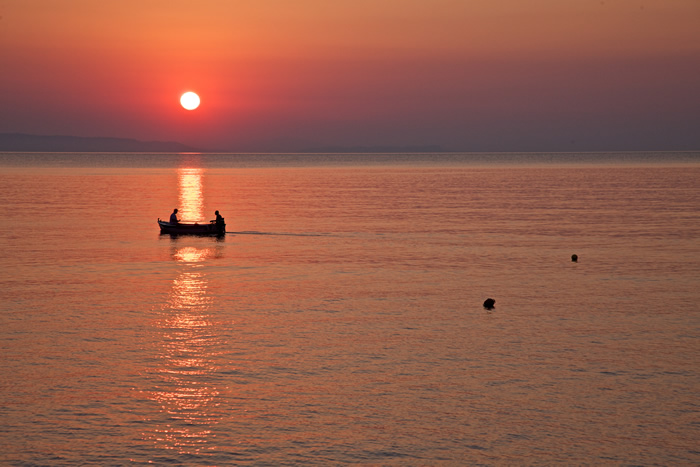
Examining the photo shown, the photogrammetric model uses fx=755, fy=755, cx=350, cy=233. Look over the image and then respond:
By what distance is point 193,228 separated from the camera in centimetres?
6438

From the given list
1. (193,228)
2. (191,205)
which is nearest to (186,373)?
(193,228)

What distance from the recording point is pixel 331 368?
25.1 metres

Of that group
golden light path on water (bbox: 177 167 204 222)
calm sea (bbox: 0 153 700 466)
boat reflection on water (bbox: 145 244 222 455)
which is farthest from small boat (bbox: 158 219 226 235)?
boat reflection on water (bbox: 145 244 222 455)

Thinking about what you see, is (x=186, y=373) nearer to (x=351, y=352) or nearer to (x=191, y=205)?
(x=351, y=352)

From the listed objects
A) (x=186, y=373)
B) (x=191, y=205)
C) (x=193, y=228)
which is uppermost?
(x=191, y=205)

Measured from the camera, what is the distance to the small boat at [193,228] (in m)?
63.3

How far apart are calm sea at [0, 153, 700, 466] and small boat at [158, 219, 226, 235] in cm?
504

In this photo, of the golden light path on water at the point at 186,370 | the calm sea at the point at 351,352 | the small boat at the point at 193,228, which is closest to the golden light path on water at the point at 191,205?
the small boat at the point at 193,228

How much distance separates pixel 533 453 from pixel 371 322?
1355 centimetres

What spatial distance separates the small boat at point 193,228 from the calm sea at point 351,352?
504 cm

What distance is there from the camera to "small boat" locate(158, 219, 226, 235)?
63.3m

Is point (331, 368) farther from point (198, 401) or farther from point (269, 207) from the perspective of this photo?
point (269, 207)

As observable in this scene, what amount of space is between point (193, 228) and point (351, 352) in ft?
131

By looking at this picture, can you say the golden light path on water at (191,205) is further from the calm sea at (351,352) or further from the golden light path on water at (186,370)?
the golden light path on water at (186,370)
